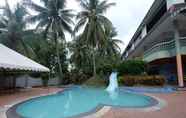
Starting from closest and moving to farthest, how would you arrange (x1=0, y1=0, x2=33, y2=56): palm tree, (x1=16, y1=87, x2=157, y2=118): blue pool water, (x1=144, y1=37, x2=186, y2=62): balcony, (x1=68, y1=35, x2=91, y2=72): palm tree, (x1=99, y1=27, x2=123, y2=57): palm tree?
1. (x1=16, y1=87, x2=157, y2=118): blue pool water
2. (x1=144, y1=37, x2=186, y2=62): balcony
3. (x1=0, y1=0, x2=33, y2=56): palm tree
4. (x1=68, y1=35, x2=91, y2=72): palm tree
5. (x1=99, y1=27, x2=123, y2=57): palm tree

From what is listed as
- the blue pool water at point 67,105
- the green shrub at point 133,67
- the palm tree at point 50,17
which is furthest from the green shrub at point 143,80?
the palm tree at point 50,17

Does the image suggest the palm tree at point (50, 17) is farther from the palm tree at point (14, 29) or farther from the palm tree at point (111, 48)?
the palm tree at point (111, 48)

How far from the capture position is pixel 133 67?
20.8m

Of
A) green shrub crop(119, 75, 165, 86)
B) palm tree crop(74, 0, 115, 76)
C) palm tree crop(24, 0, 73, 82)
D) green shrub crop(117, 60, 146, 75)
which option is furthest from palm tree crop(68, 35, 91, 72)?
green shrub crop(119, 75, 165, 86)

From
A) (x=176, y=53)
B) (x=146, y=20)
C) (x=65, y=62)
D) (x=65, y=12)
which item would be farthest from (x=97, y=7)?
(x=176, y=53)

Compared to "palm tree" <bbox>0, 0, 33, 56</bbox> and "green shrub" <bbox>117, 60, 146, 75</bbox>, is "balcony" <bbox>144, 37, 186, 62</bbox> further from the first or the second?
"palm tree" <bbox>0, 0, 33, 56</bbox>

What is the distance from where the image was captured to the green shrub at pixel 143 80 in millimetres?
17781

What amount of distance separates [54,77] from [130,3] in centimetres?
1626

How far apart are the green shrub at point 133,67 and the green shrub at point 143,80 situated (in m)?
1.45

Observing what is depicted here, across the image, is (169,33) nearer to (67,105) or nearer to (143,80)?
(143,80)

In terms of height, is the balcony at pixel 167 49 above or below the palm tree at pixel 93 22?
below

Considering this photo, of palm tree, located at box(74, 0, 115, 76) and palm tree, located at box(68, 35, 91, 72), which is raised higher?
palm tree, located at box(74, 0, 115, 76)

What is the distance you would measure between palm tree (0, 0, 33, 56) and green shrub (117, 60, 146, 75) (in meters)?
10.9

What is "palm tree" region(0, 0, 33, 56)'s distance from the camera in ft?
74.2
